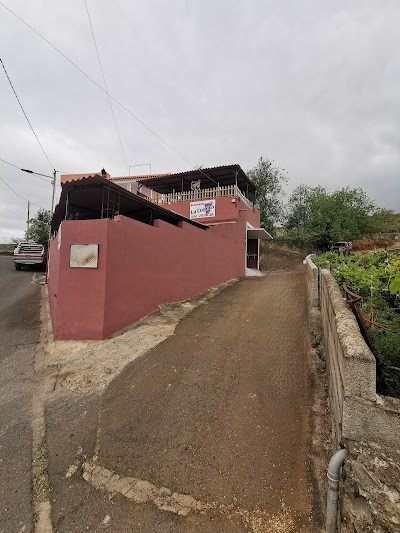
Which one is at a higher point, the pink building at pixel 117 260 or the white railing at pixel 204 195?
the white railing at pixel 204 195

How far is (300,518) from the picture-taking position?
2.48 meters

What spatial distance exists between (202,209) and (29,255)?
11522 mm

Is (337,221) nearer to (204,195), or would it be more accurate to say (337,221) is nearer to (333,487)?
(204,195)

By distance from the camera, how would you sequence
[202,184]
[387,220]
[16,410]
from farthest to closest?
[387,220]
[202,184]
[16,410]

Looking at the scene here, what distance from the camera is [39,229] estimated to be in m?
26.3

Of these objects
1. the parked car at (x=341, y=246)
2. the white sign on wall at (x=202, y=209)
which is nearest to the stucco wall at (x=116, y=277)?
the white sign on wall at (x=202, y=209)

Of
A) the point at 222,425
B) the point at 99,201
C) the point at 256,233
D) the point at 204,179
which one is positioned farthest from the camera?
the point at 256,233

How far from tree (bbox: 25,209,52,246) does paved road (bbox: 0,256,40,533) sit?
1784 centimetres

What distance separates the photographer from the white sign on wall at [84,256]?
21.4ft

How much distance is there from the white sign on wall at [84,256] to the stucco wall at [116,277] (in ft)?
0.33

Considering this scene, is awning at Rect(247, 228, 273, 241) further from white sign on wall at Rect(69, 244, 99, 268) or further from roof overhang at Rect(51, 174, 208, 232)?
white sign on wall at Rect(69, 244, 99, 268)

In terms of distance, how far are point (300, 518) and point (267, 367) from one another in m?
2.31

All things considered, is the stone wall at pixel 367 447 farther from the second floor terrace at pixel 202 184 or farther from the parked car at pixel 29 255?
the parked car at pixel 29 255

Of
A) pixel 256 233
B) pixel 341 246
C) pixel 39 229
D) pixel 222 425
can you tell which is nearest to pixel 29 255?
pixel 39 229
